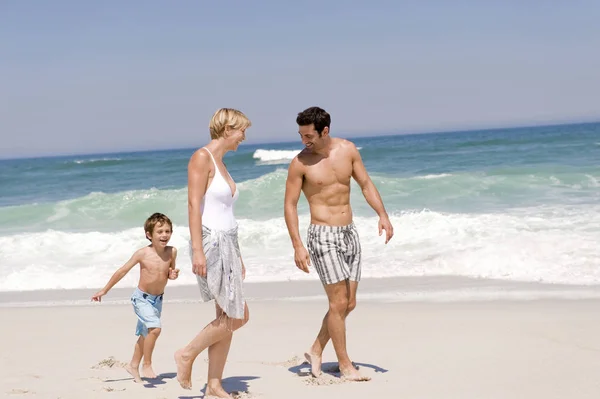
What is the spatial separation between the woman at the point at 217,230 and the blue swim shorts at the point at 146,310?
689mm

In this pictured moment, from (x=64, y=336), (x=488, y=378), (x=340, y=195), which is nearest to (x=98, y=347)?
(x=64, y=336)

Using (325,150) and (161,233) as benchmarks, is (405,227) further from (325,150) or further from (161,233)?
(161,233)

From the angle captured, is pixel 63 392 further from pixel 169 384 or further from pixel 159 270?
pixel 159 270

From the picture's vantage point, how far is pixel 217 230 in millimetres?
4148

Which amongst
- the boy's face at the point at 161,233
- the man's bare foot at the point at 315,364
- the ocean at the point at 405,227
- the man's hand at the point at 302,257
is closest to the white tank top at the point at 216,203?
the man's hand at the point at 302,257

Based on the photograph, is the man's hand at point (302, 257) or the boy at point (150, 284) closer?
the man's hand at point (302, 257)

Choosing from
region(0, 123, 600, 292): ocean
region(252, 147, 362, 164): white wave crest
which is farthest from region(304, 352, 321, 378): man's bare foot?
region(252, 147, 362, 164): white wave crest

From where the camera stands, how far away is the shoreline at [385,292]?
7.89 meters

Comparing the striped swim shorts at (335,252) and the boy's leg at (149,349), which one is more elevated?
the striped swim shorts at (335,252)

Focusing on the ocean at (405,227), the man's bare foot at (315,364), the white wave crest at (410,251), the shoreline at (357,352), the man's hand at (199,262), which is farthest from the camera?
the ocean at (405,227)

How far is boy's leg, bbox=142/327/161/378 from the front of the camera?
4977 millimetres

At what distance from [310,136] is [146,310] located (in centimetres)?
158

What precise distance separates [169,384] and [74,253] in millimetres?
8477

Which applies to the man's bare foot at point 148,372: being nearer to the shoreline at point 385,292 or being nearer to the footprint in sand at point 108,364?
the footprint in sand at point 108,364
